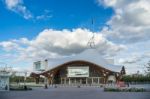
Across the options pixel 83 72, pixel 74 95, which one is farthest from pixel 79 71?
pixel 74 95

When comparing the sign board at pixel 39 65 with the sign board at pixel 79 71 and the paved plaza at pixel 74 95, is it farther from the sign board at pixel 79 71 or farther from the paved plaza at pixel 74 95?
the paved plaza at pixel 74 95

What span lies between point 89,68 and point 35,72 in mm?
16876

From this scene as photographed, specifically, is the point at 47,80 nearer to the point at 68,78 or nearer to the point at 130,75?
the point at 68,78

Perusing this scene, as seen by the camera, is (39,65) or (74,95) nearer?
(74,95)

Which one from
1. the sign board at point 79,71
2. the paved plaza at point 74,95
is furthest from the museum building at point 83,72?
the paved plaza at point 74,95

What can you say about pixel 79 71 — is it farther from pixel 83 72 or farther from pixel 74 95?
pixel 74 95

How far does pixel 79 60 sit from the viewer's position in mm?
85812

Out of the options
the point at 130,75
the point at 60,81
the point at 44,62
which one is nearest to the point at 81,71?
the point at 60,81

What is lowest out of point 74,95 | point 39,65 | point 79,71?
point 74,95

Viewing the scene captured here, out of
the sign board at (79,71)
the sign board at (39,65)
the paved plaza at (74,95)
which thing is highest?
the sign board at (39,65)

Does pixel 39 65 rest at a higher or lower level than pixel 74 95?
higher

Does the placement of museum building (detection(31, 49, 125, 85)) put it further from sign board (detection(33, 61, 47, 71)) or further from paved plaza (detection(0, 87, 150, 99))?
paved plaza (detection(0, 87, 150, 99))

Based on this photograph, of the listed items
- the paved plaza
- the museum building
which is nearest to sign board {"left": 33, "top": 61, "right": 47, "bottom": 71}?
the museum building

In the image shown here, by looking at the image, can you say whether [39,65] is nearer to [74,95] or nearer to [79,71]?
[79,71]
